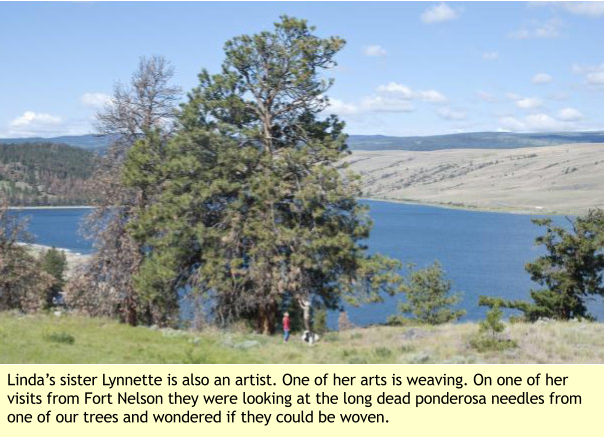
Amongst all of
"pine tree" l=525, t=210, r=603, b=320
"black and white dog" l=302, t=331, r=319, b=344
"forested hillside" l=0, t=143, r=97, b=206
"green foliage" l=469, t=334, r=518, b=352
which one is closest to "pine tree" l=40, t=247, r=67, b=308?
"pine tree" l=525, t=210, r=603, b=320

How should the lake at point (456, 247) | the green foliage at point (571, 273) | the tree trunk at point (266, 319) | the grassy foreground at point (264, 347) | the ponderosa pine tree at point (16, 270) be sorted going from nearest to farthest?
the grassy foreground at point (264, 347) → the tree trunk at point (266, 319) → the green foliage at point (571, 273) → the ponderosa pine tree at point (16, 270) → the lake at point (456, 247)

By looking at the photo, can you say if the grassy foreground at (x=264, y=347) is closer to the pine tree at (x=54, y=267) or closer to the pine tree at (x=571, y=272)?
the pine tree at (x=571, y=272)

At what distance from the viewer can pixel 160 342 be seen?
1792 cm

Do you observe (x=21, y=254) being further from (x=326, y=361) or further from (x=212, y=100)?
(x=326, y=361)

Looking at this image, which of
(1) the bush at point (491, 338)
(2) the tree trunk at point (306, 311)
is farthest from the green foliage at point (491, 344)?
(2) the tree trunk at point (306, 311)

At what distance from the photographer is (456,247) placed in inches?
4781

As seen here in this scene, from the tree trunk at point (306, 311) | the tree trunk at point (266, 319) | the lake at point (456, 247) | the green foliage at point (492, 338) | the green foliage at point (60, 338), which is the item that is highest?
the green foliage at point (492, 338)

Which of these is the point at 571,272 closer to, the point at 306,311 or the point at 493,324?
the point at 306,311

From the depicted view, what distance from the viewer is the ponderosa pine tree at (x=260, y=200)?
23.4m

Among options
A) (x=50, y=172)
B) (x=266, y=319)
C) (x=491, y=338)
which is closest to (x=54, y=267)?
(x=266, y=319)

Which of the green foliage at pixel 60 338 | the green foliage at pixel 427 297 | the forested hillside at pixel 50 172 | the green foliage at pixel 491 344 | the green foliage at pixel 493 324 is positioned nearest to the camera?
the green foliage at pixel 491 344

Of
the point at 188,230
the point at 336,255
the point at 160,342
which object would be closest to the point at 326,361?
the point at 160,342

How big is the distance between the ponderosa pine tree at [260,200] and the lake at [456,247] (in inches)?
735

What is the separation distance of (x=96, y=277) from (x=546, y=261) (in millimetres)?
24138
